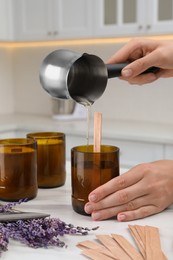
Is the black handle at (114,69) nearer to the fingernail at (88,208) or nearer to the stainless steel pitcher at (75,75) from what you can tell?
the stainless steel pitcher at (75,75)

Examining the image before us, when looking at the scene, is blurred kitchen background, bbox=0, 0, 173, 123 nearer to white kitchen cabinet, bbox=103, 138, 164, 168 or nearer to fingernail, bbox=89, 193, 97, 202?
white kitchen cabinet, bbox=103, 138, 164, 168

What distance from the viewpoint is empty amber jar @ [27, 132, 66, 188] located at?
1.09m

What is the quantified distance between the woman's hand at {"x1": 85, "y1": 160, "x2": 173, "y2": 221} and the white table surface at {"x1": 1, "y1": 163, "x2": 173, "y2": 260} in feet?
0.05

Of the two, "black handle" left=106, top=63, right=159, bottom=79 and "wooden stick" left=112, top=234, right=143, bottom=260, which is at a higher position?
"black handle" left=106, top=63, right=159, bottom=79

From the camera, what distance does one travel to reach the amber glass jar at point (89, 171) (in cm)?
88

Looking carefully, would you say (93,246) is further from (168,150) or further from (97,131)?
(168,150)

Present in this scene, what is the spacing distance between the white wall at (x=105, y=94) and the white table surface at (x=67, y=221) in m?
1.94

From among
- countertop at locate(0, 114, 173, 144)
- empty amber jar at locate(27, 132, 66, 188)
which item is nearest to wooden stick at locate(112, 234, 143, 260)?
empty amber jar at locate(27, 132, 66, 188)

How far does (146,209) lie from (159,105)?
2.17 metres

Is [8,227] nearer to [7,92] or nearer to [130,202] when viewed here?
[130,202]

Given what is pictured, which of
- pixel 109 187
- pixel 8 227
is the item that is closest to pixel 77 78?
pixel 109 187

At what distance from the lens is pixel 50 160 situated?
1094 millimetres

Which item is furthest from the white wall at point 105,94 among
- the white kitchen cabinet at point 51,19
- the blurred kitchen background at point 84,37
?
the white kitchen cabinet at point 51,19

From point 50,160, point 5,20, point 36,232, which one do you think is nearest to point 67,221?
point 36,232
